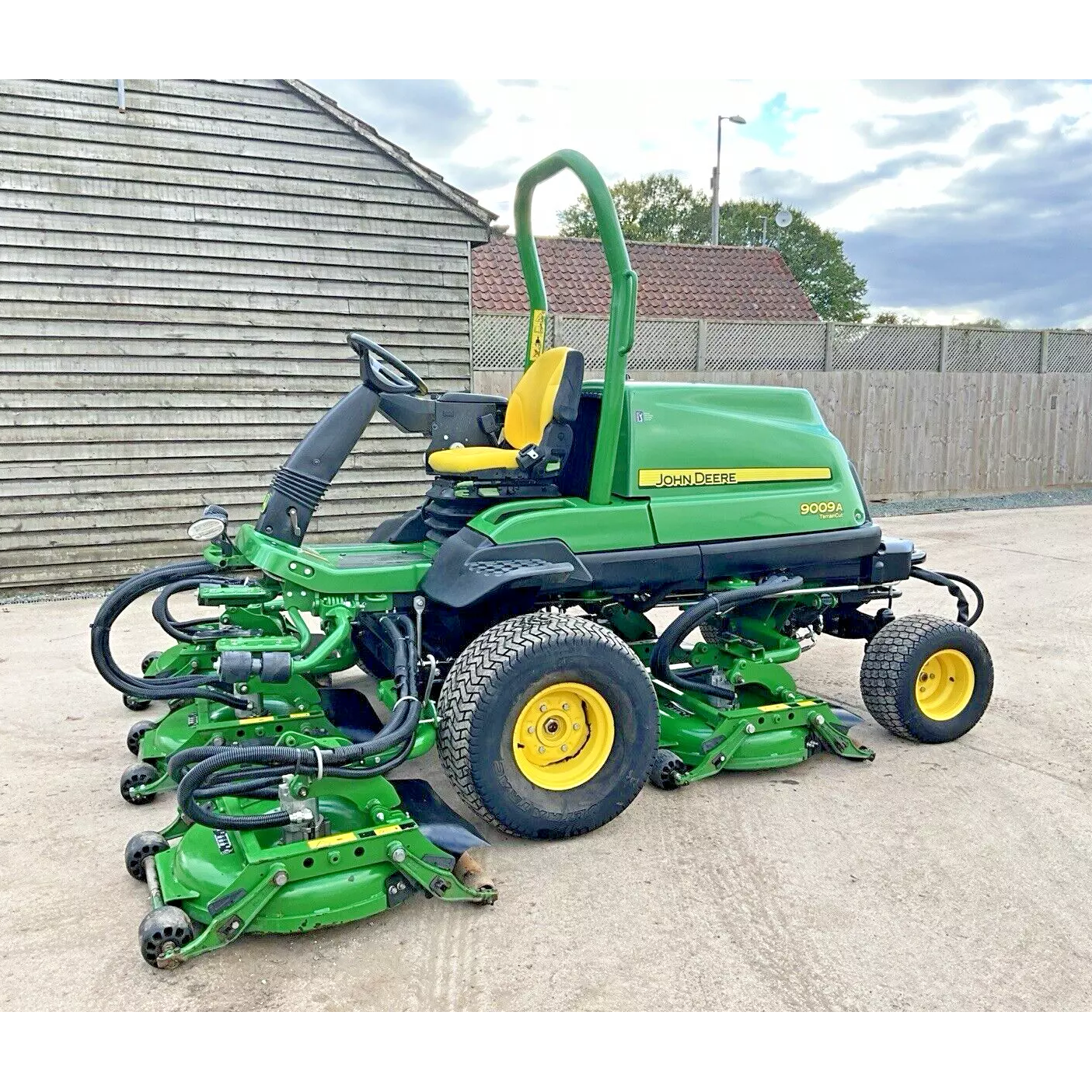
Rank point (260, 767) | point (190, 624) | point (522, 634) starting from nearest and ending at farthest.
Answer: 1. point (260, 767)
2. point (522, 634)
3. point (190, 624)

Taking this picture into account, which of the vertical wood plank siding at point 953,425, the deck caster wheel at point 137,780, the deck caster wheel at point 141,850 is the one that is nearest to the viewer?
the deck caster wheel at point 141,850

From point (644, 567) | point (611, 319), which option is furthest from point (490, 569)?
point (611, 319)

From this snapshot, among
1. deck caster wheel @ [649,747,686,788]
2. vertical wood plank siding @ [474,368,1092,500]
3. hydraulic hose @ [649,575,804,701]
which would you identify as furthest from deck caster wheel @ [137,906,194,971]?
vertical wood plank siding @ [474,368,1092,500]

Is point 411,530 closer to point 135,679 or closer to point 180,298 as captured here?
point 135,679

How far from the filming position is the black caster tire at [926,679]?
4188 mm

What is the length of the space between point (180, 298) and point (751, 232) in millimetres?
40343

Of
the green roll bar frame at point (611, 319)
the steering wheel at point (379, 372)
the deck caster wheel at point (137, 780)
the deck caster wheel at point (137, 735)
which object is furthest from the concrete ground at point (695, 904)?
the steering wheel at point (379, 372)

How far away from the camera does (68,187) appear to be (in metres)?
7.67

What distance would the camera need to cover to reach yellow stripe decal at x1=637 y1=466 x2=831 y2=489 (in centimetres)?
393

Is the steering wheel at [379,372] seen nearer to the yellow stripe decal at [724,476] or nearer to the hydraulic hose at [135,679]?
the yellow stripe decal at [724,476]

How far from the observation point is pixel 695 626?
3.97 metres

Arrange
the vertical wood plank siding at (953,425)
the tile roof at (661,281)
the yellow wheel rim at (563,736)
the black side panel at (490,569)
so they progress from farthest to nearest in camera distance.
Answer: the tile roof at (661,281) → the vertical wood plank siding at (953,425) → the black side panel at (490,569) → the yellow wheel rim at (563,736)

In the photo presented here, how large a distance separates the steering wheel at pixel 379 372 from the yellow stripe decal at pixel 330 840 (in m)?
2.07

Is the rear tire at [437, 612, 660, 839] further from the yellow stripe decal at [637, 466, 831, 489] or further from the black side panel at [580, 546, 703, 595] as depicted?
the yellow stripe decal at [637, 466, 831, 489]
